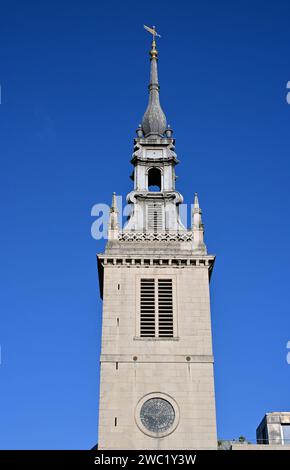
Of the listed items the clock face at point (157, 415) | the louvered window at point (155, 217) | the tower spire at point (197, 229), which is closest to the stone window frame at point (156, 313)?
the tower spire at point (197, 229)

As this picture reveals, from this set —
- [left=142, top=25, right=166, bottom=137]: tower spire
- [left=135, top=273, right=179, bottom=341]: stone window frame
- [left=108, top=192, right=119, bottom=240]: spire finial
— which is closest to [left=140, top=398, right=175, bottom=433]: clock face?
[left=135, top=273, right=179, bottom=341]: stone window frame

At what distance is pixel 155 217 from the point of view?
194ft

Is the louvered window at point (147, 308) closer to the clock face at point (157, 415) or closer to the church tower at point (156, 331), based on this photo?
the church tower at point (156, 331)

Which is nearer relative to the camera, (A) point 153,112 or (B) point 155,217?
(B) point 155,217

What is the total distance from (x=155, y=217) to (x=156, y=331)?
401 inches

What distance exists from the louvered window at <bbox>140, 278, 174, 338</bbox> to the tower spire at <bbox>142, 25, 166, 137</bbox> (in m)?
15.1

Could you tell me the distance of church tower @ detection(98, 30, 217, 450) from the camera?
4880 centimetres

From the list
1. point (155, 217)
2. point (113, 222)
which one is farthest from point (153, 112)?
point (113, 222)

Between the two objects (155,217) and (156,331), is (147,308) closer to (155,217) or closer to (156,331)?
(156,331)

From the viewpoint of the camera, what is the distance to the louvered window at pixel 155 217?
5827cm

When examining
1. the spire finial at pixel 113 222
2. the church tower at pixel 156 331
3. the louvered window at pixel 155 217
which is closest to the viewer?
the church tower at pixel 156 331

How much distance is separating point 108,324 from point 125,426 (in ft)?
22.3

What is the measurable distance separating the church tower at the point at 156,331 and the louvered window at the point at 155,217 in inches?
2.8

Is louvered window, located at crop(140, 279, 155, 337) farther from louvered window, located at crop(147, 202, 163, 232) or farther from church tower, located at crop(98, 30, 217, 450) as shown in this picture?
louvered window, located at crop(147, 202, 163, 232)
